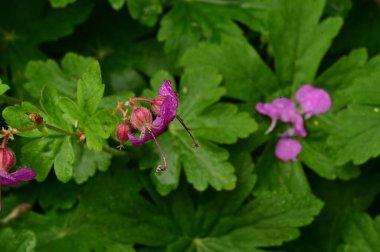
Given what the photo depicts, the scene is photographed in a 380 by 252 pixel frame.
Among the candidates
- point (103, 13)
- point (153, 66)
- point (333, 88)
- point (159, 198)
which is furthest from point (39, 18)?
→ point (333, 88)

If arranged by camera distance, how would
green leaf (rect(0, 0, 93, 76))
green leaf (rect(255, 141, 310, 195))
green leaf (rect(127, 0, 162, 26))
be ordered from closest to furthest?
green leaf (rect(255, 141, 310, 195))
green leaf (rect(127, 0, 162, 26))
green leaf (rect(0, 0, 93, 76))

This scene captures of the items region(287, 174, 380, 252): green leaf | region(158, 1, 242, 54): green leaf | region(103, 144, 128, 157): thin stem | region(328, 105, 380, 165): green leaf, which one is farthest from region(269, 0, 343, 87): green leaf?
region(103, 144, 128, 157): thin stem

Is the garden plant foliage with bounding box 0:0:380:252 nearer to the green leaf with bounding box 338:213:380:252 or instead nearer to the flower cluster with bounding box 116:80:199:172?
the green leaf with bounding box 338:213:380:252

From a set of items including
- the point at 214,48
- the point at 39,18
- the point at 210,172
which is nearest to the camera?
the point at 210,172

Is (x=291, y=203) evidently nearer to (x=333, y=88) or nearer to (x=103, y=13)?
(x=333, y=88)

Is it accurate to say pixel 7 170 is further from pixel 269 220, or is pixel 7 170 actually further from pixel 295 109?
pixel 295 109

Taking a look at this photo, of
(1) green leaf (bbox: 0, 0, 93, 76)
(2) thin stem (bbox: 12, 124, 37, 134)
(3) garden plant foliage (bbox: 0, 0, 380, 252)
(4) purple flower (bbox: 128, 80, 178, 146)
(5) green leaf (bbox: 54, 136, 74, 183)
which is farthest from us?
(1) green leaf (bbox: 0, 0, 93, 76)

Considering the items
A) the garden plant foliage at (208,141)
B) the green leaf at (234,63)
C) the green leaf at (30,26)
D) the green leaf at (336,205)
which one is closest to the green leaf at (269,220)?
the garden plant foliage at (208,141)

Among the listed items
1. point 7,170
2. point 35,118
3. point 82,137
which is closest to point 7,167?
point 7,170
